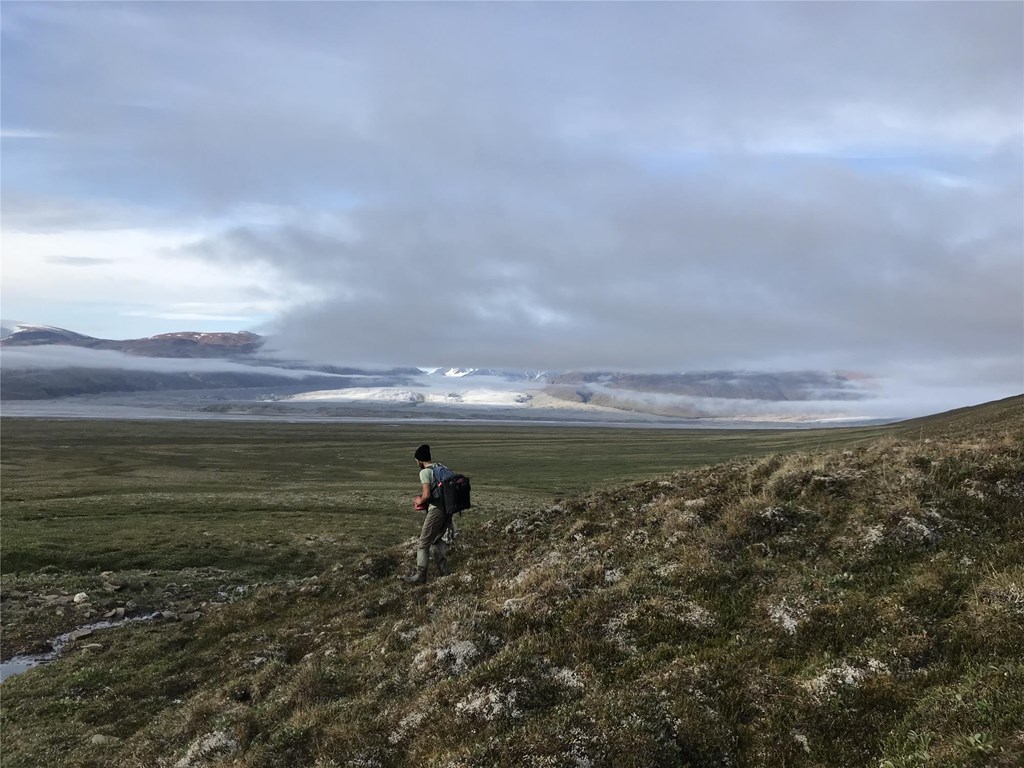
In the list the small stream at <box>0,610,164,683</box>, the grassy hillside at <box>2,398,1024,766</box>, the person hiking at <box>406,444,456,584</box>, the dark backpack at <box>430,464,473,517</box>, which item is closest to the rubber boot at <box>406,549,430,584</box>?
the person hiking at <box>406,444,456,584</box>

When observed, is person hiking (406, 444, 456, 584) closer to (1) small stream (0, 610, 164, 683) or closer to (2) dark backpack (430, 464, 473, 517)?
(2) dark backpack (430, 464, 473, 517)

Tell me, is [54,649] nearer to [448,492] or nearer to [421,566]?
[421,566]

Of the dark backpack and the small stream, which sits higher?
the dark backpack

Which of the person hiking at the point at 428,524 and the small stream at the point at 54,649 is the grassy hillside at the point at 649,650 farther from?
the person hiking at the point at 428,524

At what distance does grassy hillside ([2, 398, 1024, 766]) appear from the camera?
328 inches

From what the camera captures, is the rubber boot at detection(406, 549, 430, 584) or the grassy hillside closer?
the grassy hillside

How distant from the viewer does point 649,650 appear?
35.7 ft

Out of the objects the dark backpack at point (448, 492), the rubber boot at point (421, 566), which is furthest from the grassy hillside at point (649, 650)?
the dark backpack at point (448, 492)

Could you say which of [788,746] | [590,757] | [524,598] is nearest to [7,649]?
[524,598]

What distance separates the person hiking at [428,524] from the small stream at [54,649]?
44.3ft

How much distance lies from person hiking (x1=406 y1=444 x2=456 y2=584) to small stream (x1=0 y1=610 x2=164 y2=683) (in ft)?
44.3

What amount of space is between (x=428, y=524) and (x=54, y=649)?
15.8 metres

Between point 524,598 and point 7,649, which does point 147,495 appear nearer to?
point 7,649

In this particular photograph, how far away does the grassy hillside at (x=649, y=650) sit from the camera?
8.34m
